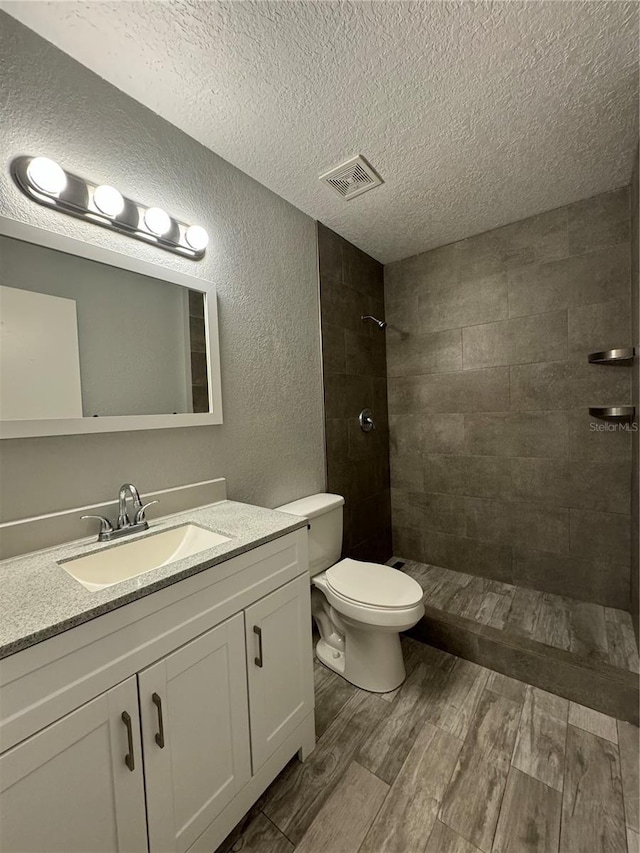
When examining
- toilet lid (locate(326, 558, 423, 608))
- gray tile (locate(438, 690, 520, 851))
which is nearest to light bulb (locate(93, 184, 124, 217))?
toilet lid (locate(326, 558, 423, 608))

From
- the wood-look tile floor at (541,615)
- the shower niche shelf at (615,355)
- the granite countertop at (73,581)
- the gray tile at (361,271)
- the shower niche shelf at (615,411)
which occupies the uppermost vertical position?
the gray tile at (361,271)

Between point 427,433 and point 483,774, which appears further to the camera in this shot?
→ point 427,433

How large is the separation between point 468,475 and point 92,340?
227 centimetres

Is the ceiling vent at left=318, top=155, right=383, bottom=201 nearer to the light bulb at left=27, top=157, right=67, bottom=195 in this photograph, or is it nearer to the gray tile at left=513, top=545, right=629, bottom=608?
the light bulb at left=27, top=157, right=67, bottom=195

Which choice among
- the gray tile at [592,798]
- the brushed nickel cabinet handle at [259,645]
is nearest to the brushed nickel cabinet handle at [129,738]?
the brushed nickel cabinet handle at [259,645]

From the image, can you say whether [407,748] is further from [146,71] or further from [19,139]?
[146,71]

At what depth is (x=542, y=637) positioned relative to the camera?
172 cm

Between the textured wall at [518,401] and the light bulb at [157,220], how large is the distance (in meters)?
1.80

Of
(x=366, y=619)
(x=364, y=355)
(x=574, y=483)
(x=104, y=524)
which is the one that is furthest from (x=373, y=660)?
(x=364, y=355)

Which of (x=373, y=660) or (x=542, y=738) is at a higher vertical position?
(x=373, y=660)

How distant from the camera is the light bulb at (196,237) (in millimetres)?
1405

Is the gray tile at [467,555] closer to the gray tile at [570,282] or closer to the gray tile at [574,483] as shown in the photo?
the gray tile at [574,483]

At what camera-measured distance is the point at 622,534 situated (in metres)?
1.93

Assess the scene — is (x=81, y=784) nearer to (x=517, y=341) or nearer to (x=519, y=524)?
(x=519, y=524)
